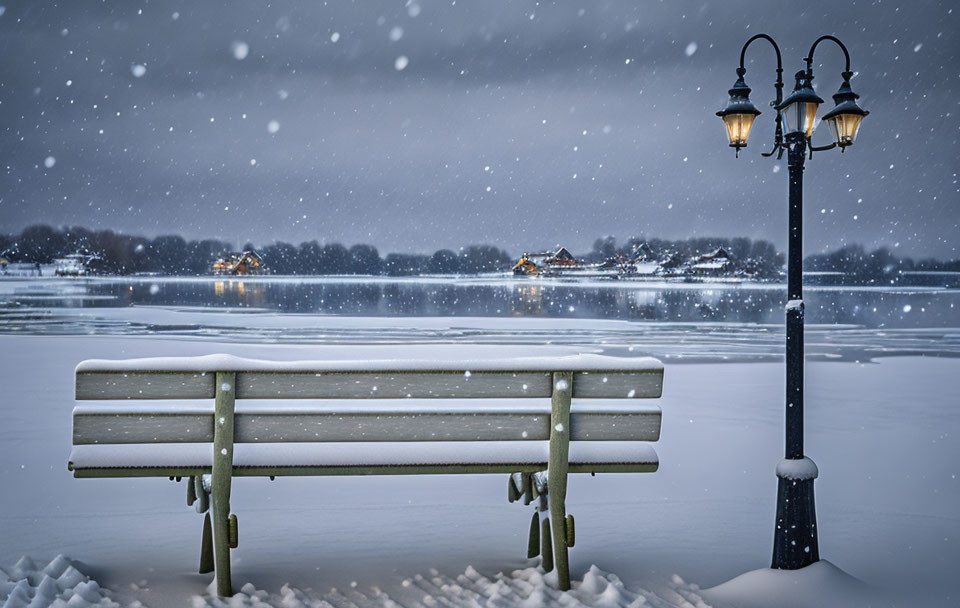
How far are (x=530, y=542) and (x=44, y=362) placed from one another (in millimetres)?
13417

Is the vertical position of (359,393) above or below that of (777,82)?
below

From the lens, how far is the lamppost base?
4.59 meters

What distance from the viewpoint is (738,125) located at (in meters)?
6.13

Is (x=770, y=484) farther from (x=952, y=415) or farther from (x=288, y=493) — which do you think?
(x=952, y=415)

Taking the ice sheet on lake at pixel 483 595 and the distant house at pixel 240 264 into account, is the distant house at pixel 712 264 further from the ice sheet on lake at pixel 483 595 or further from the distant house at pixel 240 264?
the ice sheet on lake at pixel 483 595

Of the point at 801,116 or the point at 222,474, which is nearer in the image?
the point at 222,474

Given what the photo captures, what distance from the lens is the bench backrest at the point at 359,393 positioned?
13.3 feet

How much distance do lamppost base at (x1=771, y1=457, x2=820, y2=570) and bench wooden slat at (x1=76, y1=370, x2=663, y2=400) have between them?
3.48ft

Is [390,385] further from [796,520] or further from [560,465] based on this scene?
[796,520]

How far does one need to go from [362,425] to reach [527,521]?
1.95 metres

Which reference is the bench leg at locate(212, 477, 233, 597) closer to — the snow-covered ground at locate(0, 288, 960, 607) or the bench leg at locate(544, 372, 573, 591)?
the snow-covered ground at locate(0, 288, 960, 607)

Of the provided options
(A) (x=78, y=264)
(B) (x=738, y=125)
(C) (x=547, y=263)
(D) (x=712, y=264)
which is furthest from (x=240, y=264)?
(B) (x=738, y=125)

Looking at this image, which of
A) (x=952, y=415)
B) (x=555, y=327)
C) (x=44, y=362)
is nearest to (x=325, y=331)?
(x=555, y=327)

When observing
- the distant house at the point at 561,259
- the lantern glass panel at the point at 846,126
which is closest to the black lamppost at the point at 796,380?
the lantern glass panel at the point at 846,126
